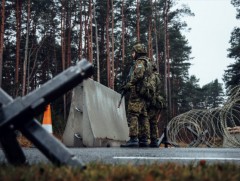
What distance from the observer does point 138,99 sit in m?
9.42

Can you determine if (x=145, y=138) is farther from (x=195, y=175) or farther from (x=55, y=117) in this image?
(x=55, y=117)

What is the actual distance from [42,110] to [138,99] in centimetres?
714

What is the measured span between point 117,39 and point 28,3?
15.4 metres

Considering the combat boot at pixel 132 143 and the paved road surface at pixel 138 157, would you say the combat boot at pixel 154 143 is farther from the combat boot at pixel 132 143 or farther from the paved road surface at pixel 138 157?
the paved road surface at pixel 138 157

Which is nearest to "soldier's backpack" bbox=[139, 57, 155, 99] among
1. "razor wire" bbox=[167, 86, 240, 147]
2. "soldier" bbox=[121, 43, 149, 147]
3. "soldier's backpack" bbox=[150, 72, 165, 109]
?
"soldier" bbox=[121, 43, 149, 147]

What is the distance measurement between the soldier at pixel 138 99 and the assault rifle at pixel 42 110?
6.84m

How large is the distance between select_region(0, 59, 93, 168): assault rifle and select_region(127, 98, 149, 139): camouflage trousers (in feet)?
22.4

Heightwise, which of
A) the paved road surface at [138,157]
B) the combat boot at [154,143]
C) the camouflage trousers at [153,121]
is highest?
the camouflage trousers at [153,121]

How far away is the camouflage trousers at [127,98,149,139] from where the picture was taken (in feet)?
30.0

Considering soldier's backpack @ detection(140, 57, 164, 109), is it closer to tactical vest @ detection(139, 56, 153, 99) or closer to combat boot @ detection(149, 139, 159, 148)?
tactical vest @ detection(139, 56, 153, 99)

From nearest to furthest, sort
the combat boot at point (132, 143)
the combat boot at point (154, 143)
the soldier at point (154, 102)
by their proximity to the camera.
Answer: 1. the combat boot at point (132, 143)
2. the soldier at point (154, 102)
3. the combat boot at point (154, 143)

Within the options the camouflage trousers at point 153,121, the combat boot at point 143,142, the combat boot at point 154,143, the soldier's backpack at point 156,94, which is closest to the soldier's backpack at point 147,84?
the soldier's backpack at point 156,94

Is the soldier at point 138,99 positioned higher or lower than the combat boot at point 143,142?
higher

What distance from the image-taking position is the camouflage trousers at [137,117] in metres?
9.13
